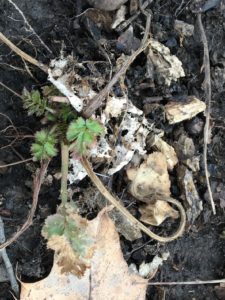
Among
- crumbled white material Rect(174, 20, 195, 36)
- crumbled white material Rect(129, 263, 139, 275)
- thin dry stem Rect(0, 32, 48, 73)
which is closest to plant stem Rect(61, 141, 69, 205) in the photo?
thin dry stem Rect(0, 32, 48, 73)

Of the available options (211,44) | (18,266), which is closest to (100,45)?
(211,44)

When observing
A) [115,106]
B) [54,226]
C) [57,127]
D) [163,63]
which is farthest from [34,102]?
[163,63]

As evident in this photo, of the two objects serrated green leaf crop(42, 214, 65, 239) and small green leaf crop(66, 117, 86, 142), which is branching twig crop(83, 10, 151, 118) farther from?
serrated green leaf crop(42, 214, 65, 239)

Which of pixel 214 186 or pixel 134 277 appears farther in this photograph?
pixel 214 186

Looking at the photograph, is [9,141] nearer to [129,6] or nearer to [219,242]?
[129,6]

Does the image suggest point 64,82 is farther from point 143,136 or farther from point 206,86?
point 206,86

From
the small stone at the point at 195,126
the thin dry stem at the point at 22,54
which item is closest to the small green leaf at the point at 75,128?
the thin dry stem at the point at 22,54
